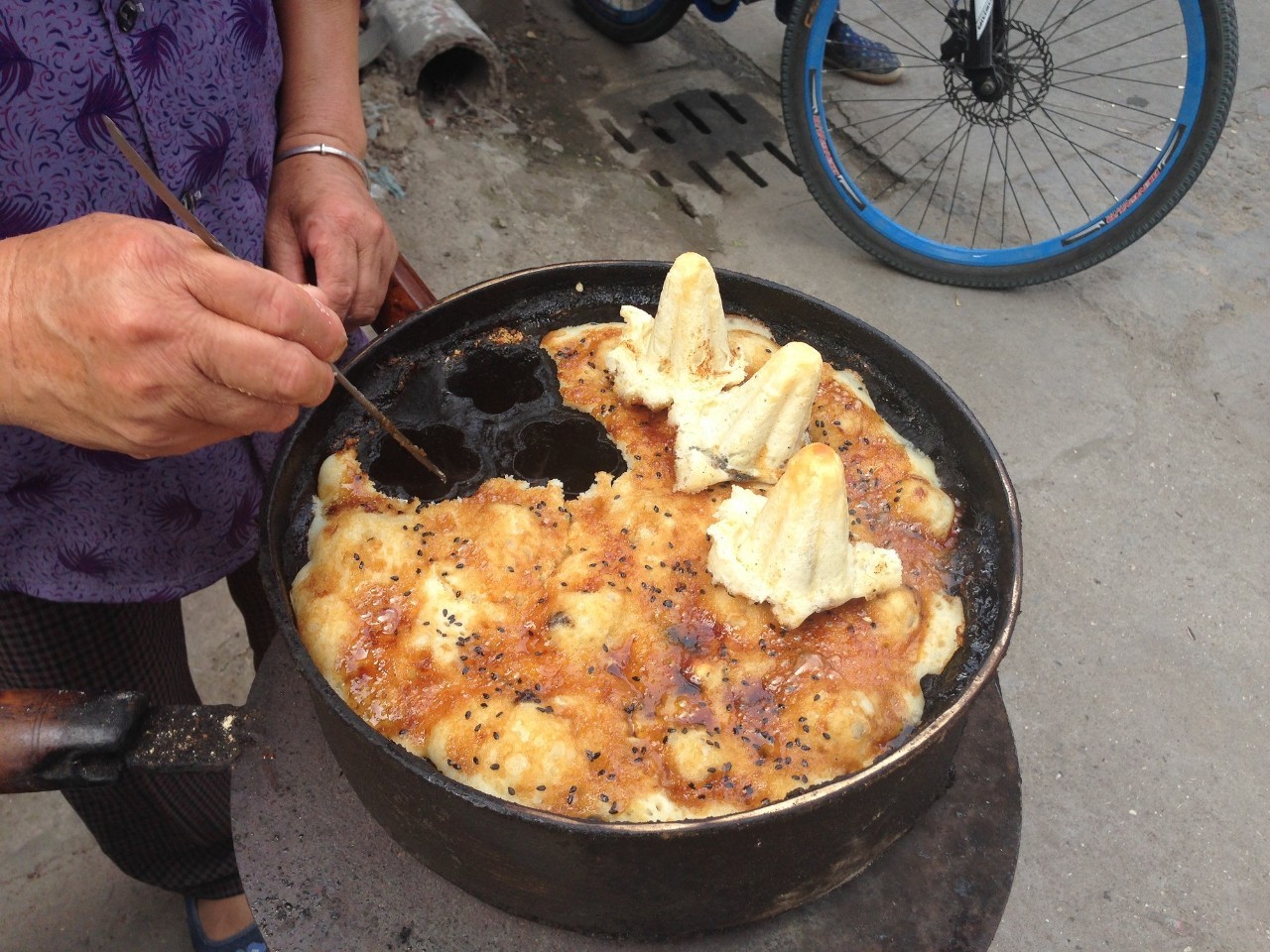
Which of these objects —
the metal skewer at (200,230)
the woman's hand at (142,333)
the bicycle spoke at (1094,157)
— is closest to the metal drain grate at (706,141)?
the bicycle spoke at (1094,157)

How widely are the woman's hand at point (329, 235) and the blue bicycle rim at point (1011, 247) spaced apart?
11.7ft

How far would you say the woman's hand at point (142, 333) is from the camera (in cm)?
142

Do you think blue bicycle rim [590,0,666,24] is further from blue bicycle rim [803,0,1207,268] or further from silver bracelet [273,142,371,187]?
silver bracelet [273,142,371,187]

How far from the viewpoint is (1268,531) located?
4445 mm

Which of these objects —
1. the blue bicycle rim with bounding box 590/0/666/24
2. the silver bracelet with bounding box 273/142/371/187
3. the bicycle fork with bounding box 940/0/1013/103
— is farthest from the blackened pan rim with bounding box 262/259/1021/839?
the blue bicycle rim with bounding box 590/0/666/24

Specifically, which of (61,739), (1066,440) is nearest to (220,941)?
(61,739)

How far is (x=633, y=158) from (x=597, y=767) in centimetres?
523

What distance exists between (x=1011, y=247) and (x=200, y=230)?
17.2 ft

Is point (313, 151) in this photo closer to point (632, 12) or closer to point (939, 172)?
point (939, 172)

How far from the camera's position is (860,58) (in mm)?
6668

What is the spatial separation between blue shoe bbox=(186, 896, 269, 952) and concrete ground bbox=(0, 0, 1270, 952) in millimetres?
147

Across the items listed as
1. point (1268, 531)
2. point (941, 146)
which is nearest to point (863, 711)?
point (1268, 531)

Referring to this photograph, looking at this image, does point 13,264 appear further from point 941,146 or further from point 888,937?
point 941,146

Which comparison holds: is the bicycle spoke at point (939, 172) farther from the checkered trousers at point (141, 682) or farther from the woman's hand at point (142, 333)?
the woman's hand at point (142, 333)
